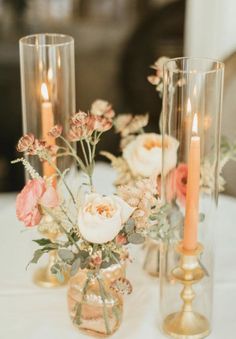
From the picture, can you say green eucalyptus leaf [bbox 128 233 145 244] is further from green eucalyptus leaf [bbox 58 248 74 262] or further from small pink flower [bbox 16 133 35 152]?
small pink flower [bbox 16 133 35 152]

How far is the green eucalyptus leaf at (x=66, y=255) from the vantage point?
4.11ft

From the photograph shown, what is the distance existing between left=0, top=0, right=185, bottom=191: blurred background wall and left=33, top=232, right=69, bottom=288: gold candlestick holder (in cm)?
218

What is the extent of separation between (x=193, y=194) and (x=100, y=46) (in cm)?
289

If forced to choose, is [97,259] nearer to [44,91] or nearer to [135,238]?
[135,238]

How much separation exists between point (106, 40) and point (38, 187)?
291 centimetres

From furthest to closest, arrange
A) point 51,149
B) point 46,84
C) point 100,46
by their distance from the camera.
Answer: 1. point 100,46
2. point 46,84
3. point 51,149

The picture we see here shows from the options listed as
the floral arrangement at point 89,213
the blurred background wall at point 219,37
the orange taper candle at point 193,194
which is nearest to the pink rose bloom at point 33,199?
the floral arrangement at point 89,213

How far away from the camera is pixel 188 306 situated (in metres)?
1.35

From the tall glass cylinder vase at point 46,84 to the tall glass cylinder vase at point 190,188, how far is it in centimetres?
26

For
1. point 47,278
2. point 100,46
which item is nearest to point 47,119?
point 47,278

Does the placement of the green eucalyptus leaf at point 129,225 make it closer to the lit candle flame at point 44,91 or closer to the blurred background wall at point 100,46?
the lit candle flame at point 44,91

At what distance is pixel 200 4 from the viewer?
2.34m

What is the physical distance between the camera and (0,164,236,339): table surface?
1357 mm

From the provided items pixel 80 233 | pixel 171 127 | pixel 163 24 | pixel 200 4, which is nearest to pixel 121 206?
pixel 80 233
